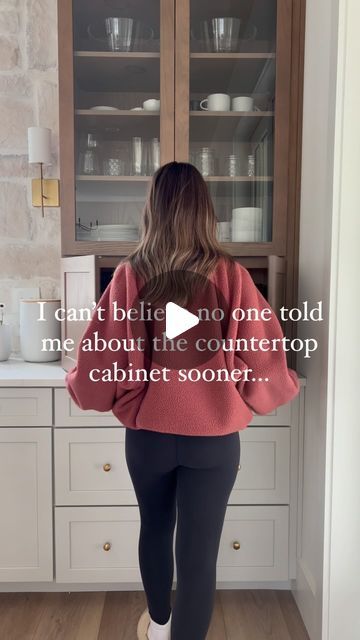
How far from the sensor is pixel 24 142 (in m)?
2.06

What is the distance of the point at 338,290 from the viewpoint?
1.32 m

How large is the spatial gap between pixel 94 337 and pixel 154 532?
1.70 feet

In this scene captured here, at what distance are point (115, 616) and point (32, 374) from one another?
828 millimetres

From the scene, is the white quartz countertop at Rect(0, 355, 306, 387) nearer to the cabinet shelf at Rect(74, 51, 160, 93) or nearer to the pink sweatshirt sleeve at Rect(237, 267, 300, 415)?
the pink sweatshirt sleeve at Rect(237, 267, 300, 415)

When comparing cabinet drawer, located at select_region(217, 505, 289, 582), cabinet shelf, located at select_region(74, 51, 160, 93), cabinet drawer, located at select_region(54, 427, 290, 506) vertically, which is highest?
cabinet shelf, located at select_region(74, 51, 160, 93)

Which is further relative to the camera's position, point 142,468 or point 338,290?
point 338,290

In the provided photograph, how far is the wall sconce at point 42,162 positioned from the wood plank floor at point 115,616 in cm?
147

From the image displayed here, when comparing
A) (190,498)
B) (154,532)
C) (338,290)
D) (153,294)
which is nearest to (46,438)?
(154,532)

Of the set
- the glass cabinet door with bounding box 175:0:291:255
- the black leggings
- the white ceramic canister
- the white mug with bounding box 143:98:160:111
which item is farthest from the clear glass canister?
the black leggings

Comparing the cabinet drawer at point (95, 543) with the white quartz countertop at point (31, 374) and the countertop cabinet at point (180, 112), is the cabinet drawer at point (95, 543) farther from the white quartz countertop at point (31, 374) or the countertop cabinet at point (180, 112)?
the countertop cabinet at point (180, 112)

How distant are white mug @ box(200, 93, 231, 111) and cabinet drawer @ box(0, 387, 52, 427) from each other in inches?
44.9

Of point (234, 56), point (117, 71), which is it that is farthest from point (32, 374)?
point (234, 56)

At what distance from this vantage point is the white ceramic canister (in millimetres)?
1884

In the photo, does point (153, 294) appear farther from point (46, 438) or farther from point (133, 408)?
point (46, 438)
